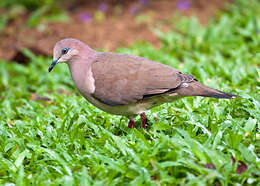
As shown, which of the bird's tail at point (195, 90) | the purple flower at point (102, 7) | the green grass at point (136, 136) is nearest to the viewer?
the green grass at point (136, 136)

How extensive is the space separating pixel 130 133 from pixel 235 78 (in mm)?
2257

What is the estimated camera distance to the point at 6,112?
559 cm

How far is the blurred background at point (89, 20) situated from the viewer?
8.67 m

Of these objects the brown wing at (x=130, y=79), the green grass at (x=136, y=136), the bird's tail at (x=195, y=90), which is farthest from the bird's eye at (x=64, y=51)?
the bird's tail at (x=195, y=90)

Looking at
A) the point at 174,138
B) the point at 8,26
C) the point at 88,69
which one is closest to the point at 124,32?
the point at 8,26

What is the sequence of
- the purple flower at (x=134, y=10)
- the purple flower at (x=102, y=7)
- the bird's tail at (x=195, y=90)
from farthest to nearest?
the purple flower at (x=102, y=7) < the purple flower at (x=134, y=10) < the bird's tail at (x=195, y=90)

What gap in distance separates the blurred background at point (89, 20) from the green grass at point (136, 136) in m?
1.62

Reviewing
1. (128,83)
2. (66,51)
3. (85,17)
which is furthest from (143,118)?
(85,17)

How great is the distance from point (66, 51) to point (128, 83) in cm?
82

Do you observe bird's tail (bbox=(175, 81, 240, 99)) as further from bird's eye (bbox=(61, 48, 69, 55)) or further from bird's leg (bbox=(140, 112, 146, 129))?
bird's eye (bbox=(61, 48, 69, 55))

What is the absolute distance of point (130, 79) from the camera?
4156 mm

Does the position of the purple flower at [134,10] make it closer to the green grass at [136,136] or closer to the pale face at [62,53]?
the green grass at [136,136]

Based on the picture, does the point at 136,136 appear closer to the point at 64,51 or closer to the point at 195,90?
the point at 195,90

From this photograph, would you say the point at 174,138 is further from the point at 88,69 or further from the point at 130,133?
the point at 88,69
